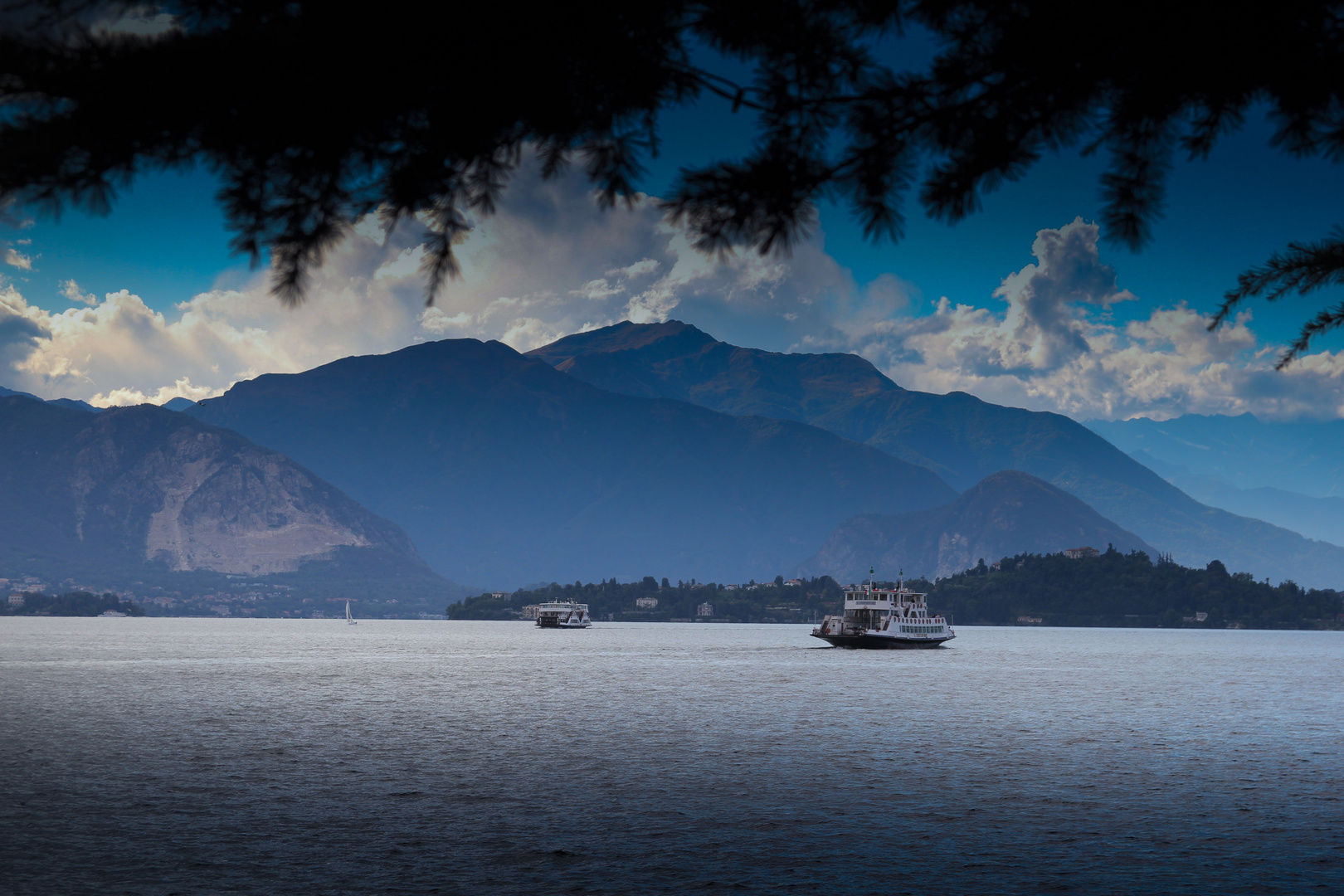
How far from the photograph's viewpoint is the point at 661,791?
38531mm

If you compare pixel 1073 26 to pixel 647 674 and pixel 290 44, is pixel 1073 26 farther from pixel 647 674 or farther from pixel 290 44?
pixel 647 674

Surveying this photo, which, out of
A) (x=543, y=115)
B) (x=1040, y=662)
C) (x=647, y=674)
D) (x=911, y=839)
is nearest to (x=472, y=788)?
(x=911, y=839)

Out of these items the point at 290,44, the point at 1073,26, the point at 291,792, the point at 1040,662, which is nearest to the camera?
the point at 290,44

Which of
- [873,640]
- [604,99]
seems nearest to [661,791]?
[604,99]

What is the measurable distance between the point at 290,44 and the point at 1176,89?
9.58 metres

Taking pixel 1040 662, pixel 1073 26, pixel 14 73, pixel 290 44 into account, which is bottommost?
pixel 1040 662

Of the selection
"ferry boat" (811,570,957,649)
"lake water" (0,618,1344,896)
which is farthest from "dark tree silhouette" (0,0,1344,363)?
"ferry boat" (811,570,957,649)

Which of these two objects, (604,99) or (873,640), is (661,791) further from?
(873,640)

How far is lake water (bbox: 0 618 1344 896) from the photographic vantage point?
2564cm

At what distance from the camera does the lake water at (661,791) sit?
25.6m

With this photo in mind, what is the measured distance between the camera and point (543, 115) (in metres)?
12.0

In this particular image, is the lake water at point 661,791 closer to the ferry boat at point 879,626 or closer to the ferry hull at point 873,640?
the ferry boat at point 879,626

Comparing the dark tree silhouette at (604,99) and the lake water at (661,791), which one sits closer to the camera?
the dark tree silhouette at (604,99)

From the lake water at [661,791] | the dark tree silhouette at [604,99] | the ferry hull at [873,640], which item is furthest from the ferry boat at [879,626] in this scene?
the dark tree silhouette at [604,99]
